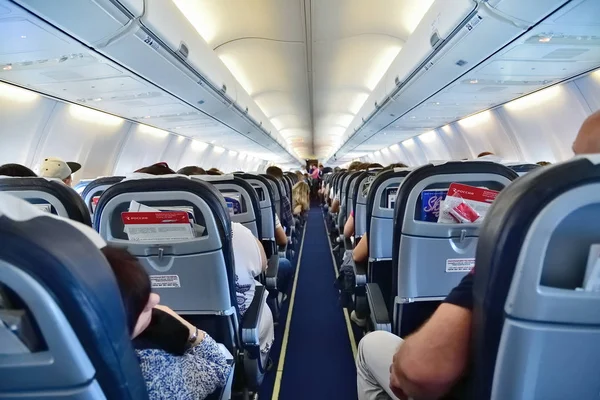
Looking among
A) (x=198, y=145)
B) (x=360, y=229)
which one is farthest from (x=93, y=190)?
(x=198, y=145)

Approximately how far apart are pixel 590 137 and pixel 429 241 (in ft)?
2.96

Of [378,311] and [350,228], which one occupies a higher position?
[350,228]

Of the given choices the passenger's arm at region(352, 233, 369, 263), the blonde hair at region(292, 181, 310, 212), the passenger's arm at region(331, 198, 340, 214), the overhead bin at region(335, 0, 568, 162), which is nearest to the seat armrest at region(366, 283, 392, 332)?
the passenger's arm at region(352, 233, 369, 263)

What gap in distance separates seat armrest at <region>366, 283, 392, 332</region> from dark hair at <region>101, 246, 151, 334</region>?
1.70 meters

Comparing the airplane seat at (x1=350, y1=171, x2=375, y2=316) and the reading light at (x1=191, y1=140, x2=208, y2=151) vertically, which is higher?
the reading light at (x1=191, y1=140, x2=208, y2=151)

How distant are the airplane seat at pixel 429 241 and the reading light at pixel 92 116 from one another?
7.04 meters

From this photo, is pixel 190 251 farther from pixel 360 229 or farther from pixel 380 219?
pixel 360 229

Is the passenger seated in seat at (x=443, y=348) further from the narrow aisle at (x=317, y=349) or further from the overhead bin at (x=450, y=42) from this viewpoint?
the overhead bin at (x=450, y=42)

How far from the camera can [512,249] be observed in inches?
33.4

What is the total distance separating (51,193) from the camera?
1.97 meters

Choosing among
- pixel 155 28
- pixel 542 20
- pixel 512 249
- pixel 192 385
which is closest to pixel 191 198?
pixel 192 385

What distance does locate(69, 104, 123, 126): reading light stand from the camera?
6.90 metres

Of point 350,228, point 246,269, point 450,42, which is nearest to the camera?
point 246,269

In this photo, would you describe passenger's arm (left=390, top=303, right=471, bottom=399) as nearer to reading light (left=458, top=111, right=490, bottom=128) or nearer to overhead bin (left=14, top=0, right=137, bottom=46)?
overhead bin (left=14, top=0, right=137, bottom=46)
